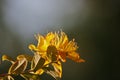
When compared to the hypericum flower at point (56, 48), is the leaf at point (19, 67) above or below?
below

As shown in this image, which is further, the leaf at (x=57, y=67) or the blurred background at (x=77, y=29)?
the blurred background at (x=77, y=29)

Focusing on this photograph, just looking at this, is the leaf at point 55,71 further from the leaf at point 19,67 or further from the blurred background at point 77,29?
the blurred background at point 77,29

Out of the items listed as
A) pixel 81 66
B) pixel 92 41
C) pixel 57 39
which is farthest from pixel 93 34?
pixel 57 39

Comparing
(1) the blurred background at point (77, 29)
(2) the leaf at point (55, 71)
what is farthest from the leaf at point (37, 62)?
(1) the blurred background at point (77, 29)

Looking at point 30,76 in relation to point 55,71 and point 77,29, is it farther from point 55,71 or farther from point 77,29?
point 77,29

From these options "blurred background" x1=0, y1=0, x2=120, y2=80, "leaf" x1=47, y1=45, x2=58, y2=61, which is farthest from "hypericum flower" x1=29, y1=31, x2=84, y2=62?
"blurred background" x1=0, y1=0, x2=120, y2=80

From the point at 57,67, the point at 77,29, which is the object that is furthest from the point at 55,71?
the point at 77,29

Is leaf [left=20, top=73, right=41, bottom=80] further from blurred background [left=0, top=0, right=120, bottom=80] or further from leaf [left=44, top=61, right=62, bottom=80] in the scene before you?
blurred background [left=0, top=0, right=120, bottom=80]

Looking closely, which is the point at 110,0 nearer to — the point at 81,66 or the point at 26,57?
the point at 81,66
